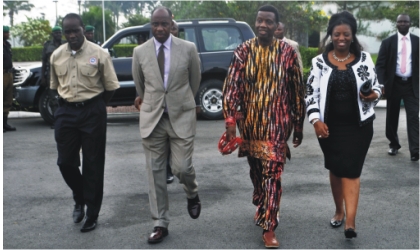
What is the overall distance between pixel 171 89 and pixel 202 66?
7.43 meters

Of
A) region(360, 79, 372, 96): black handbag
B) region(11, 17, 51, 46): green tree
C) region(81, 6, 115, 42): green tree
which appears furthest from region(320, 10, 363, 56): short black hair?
region(11, 17, 51, 46): green tree

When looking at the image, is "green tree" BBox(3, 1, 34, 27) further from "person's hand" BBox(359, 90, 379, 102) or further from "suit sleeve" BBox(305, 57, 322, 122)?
"person's hand" BBox(359, 90, 379, 102)

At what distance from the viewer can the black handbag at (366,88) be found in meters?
5.09

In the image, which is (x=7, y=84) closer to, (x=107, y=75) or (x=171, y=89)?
(x=107, y=75)

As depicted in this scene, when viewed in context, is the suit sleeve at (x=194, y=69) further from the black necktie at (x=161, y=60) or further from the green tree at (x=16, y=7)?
the green tree at (x=16, y=7)

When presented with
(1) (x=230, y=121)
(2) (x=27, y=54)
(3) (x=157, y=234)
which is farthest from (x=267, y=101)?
(2) (x=27, y=54)

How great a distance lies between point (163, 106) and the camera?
5355 millimetres

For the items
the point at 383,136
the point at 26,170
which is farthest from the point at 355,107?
the point at 383,136

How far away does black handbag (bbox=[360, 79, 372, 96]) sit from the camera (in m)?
5.09

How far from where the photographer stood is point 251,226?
5.68 m

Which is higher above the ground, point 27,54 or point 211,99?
point 211,99

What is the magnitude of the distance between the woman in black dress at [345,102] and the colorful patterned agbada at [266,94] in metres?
0.17

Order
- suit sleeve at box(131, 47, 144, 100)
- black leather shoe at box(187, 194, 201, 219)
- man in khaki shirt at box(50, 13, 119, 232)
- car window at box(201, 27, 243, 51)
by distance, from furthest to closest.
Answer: car window at box(201, 27, 243, 51), black leather shoe at box(187, 194, 201, 219), man in khaki shirt at box(50, 13, 119, 232), suit sleeve at box(131, 47, 144, 100)

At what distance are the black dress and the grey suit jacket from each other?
3.75 feet
